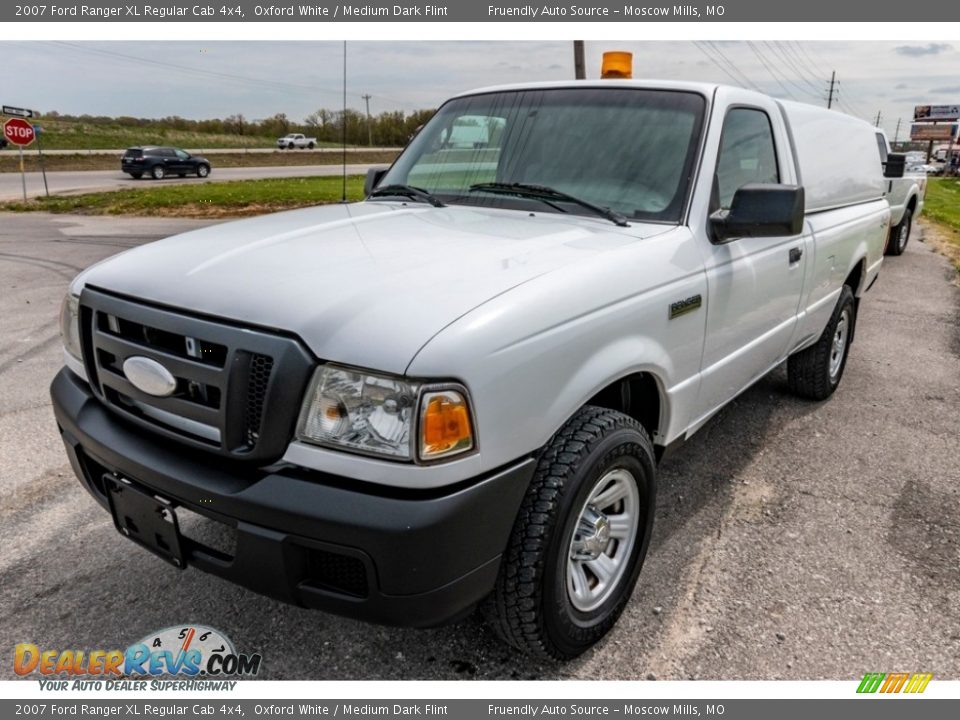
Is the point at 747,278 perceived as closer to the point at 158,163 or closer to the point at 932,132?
the point at 158,163

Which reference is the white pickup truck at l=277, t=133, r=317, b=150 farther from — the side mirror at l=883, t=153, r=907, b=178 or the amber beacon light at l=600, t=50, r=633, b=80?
the amber beacon light at l=600, t=50, r=633, b=80

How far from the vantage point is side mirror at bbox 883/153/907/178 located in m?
7.86

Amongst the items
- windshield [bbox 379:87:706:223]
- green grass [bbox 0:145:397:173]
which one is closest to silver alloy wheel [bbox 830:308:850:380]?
windshield [bbox 379:87:706:223]

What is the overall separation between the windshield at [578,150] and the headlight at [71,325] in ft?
5.26

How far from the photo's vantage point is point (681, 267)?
8.89 feet

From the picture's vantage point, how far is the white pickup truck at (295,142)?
61.8 metres

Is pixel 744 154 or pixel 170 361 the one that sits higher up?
pixel 744 154

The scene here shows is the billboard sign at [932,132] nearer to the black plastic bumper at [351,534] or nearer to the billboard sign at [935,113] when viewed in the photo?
the billboard sign at [935,113]

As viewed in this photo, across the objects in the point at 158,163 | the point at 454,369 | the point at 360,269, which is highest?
the point at 360,269

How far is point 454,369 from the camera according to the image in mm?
1829

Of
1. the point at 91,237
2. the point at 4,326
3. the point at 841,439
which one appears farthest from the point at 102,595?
the point at 91,237

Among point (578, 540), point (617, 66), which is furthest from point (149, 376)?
point (617, 66)

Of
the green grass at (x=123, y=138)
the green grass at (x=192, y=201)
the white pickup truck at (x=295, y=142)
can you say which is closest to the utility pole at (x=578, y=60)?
the green grass at (x=192, y=201)

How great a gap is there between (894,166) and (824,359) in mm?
4326
